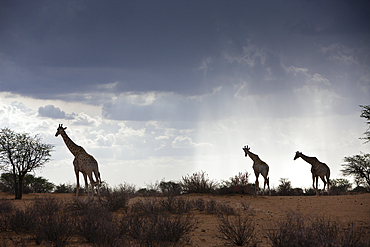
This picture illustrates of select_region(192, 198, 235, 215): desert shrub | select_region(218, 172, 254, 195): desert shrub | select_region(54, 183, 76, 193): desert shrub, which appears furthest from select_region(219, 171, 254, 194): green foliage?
select_region(54, 183, 76, 193): desert shrub

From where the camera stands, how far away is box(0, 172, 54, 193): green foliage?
27672 millimetres

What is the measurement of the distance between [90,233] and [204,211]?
228 inches

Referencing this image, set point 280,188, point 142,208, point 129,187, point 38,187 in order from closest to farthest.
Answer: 1. point 142,208
2. point 129,187
3. point 280,188
4. point 38,187

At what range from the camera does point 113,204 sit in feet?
38.7

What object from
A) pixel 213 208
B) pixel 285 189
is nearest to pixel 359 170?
pixel 285 189

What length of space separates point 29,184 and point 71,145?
18.9 metres

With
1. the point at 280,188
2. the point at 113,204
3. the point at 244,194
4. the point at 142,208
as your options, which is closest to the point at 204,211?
the point at 142,208

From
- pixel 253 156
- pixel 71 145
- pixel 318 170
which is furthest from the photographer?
pixel 318 170

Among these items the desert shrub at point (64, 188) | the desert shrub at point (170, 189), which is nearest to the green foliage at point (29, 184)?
the desert shrub at point (64, 188)

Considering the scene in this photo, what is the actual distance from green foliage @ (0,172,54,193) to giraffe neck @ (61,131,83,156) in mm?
14511

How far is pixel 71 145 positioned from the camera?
15.4 m

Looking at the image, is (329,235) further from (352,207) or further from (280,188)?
(280,188)

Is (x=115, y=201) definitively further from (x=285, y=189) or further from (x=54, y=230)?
(x=285, y=189)

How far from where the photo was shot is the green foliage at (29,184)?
27.7 meters
